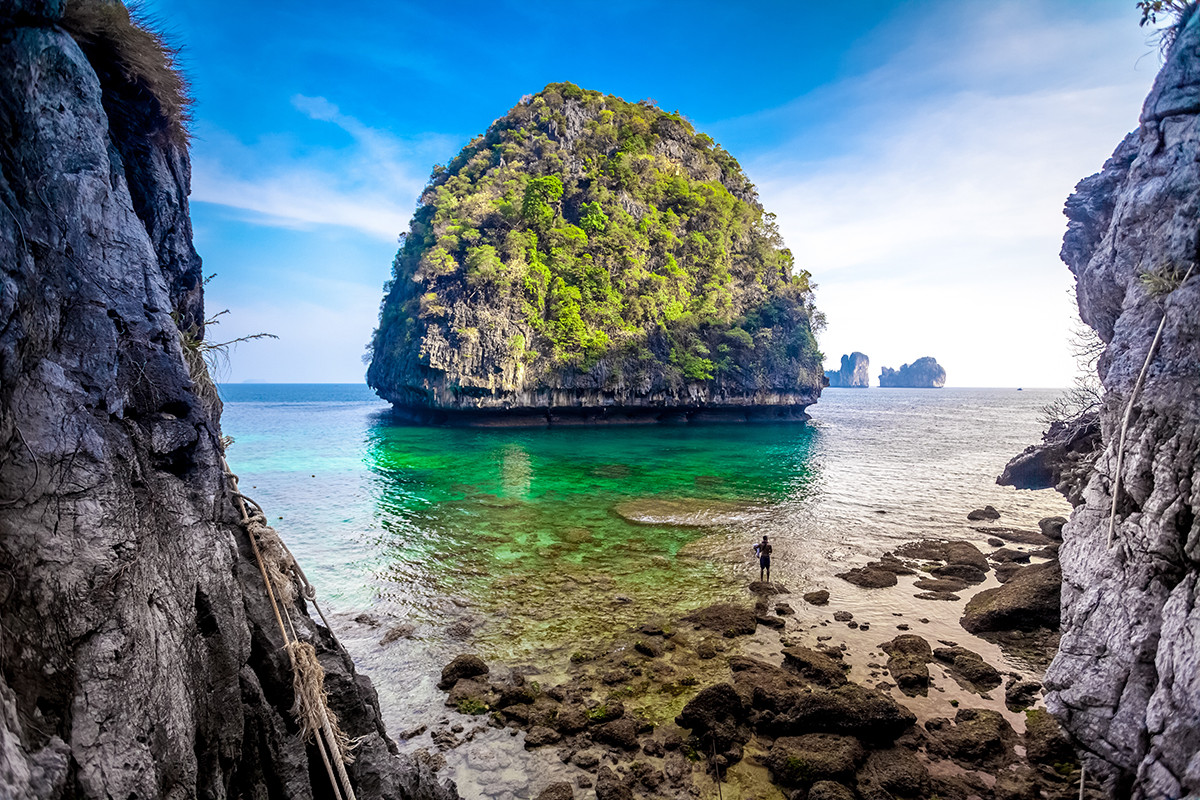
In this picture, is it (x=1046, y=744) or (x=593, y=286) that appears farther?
(x=593, y=286)

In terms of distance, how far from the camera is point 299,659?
3854 mm

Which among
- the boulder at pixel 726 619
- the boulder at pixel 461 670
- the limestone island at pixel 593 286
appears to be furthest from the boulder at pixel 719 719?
the limestone island at pixel 593 286

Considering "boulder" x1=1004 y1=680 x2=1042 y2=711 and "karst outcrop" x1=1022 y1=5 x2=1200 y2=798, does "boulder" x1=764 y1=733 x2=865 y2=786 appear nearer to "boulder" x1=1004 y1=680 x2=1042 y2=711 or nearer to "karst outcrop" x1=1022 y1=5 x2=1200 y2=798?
"karst outcrop" x1=1022 y1=5 x2=1200 y2=798

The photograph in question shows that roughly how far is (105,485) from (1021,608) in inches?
507

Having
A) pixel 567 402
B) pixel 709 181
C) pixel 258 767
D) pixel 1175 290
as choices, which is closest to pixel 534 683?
pixel 258 767

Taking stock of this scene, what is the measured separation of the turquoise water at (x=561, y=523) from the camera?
1003 cm

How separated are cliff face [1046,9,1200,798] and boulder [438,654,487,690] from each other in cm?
736

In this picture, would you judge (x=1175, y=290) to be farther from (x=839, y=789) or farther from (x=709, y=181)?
(x=709, y=181)

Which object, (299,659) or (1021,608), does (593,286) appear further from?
(299,659)

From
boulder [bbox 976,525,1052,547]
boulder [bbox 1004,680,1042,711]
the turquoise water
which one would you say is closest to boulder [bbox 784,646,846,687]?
boulder [bbox 1004,680,1042,711]

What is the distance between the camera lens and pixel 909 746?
6445 mm

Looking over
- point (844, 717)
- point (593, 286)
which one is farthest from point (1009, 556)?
point (593, 286)

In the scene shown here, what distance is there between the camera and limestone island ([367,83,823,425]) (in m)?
43.4

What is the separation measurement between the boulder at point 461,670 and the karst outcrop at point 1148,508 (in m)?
7.30
